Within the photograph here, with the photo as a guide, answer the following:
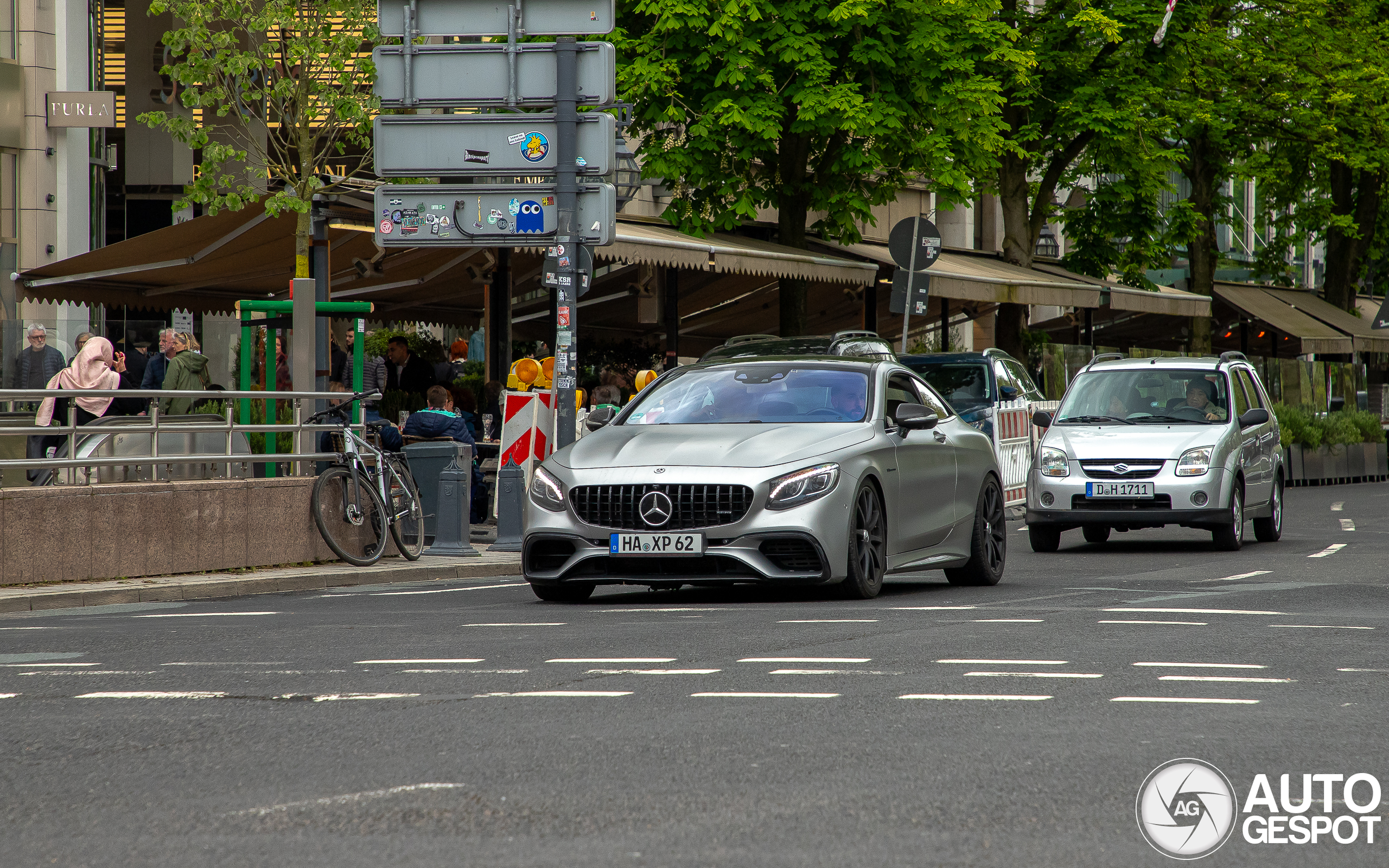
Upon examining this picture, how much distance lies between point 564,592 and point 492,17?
23.7 feet

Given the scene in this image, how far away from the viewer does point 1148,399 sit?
18219 millimetres

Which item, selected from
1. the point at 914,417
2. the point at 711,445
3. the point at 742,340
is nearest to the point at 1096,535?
the point at 742,340

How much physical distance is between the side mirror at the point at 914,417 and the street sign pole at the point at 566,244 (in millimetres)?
4710

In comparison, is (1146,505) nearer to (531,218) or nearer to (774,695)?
(531,218)

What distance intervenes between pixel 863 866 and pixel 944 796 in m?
0.90

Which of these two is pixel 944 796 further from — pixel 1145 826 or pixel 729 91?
pixel 729 91

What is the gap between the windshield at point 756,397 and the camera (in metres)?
12.4

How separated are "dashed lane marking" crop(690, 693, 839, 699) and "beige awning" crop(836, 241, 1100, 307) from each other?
65.0ft

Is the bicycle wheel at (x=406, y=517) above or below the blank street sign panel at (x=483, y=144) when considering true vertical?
below

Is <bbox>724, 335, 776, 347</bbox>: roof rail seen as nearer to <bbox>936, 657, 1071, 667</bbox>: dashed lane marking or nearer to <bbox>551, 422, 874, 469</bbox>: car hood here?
<bbox>551, 422, 874, 469</bbox>: car hood

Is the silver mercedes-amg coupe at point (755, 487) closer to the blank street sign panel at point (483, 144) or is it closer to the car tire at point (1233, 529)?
the blank street sign panel at point (483, 144)

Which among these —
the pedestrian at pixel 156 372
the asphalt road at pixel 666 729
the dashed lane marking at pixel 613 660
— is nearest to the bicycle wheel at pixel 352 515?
the asphalt road at pixel 666 729

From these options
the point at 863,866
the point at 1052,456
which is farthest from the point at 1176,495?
the point at 863,866

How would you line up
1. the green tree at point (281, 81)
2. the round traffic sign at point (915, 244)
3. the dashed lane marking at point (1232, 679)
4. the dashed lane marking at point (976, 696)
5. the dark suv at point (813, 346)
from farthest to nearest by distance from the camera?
the green tree at point (281, 81) < the round traffic sign at point (915, 244) < the dark suv at point (813, 346) < the dashed lane marking at point (1232, 679) < the dashed lane marking at point (976, 696)
